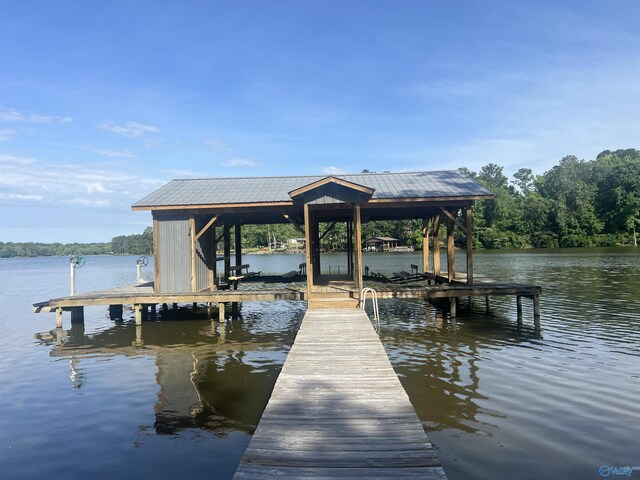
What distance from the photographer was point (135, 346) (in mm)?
13336

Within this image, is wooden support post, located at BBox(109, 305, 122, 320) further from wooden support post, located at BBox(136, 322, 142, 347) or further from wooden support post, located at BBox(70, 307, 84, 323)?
wooden support post, located at BBox(136, 322, 142, 347)

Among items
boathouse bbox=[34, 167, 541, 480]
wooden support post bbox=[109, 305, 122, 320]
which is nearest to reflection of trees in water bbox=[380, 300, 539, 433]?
boathouse bbox=[34, 167, 541, 480]

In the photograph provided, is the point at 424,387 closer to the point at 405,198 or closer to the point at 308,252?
the point at 308,252

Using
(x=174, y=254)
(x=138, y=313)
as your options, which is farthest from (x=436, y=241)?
(x=138, y=313)

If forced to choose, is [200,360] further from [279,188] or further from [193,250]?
[279,188]

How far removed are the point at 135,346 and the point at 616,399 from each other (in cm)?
1232

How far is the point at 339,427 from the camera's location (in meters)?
4.74

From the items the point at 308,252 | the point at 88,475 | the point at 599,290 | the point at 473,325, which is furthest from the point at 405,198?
the point at 599,290

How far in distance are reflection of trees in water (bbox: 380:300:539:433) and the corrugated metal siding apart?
7532 mm

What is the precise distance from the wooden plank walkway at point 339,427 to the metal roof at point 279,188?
8773mm

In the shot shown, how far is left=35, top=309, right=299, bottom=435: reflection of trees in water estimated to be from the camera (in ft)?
25.3

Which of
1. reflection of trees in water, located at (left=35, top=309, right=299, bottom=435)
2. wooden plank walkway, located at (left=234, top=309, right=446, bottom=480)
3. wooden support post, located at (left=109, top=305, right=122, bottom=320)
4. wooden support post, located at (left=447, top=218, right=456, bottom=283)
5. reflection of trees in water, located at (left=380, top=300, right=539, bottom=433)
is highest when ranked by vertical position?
wooden support post, located at (left=447, top=218, right=456, bottom=283)

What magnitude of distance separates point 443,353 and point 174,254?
33.3ft

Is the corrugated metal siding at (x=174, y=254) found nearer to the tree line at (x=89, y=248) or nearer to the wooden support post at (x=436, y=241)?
the wooden support post at (x=436, y=241)
